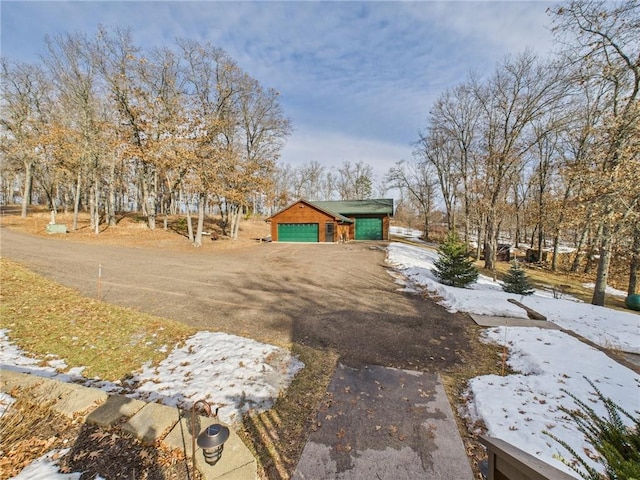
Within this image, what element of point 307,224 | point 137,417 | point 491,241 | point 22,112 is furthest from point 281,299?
point 22,112

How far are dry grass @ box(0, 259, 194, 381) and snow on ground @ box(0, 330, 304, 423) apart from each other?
22cm

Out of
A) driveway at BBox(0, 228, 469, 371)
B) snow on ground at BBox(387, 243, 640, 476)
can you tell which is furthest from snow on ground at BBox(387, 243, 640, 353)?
driveway at BBox(0, 228, 469, 371)

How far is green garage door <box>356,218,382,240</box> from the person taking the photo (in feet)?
95.4

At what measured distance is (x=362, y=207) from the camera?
2991 centimetres

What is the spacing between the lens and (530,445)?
10.4 ft

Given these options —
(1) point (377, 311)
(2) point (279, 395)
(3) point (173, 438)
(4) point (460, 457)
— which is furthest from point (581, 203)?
(3) point (173, 438)

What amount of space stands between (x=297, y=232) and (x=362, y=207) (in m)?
8.90

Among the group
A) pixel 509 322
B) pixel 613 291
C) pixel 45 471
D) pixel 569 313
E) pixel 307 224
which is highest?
pixel 307 224

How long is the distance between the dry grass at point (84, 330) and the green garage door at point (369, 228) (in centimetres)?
2475

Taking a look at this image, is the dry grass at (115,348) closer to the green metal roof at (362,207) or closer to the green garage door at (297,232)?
the green garage door at (297,232)

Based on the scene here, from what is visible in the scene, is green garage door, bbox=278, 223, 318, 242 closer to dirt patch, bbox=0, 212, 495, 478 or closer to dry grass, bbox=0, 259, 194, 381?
dirt patch, bbox=0, 212, 495, 478

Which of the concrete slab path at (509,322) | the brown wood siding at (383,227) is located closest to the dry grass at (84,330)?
the concrete slab path at (509,322)

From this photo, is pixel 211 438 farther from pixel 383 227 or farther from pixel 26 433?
pixel 383 227

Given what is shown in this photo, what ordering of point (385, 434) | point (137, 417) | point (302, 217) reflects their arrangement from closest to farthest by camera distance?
point (137, 417), point (385, 434), point (302, 217)
